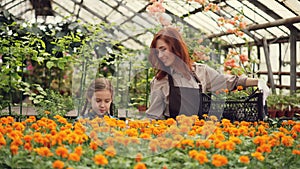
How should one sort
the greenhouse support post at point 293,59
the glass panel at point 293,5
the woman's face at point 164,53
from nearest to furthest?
the woman's face at point 164,53, the glass panel at point 293,5, the greenhouse support post at point 293,59

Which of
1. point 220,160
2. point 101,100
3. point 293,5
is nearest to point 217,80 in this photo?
point 101,100

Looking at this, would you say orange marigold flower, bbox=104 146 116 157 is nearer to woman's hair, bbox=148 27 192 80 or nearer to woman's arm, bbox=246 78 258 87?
woman's hair, bbox=148 27 192 80

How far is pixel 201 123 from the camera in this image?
2.24 meters

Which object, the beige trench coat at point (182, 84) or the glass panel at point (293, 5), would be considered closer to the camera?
the beige trench coat at point (182, 84)

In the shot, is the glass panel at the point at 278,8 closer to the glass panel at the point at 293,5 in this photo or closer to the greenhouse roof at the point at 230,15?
the greenhouse roof at the point at 230,15

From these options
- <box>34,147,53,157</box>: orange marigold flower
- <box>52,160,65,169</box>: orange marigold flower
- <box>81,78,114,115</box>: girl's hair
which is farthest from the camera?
<box>81,78,114,115</box>: girl's hair

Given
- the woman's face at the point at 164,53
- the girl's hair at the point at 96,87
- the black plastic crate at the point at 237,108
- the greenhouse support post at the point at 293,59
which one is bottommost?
the black plastic crate at the point at 237,108

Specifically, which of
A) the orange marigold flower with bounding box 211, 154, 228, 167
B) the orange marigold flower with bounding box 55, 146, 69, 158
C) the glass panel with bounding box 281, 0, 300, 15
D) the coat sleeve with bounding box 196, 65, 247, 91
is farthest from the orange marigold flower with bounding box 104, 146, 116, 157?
the glass panel with bounding box 281, 0, 300, 15

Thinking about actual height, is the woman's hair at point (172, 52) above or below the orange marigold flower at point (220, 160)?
above

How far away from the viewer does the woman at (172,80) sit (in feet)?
7.26

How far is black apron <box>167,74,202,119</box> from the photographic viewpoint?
7.23 ft

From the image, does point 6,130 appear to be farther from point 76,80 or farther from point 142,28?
point 142,28

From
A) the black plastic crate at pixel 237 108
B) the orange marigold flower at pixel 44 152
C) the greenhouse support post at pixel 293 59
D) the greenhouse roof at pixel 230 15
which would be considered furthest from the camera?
the greenhouse support post at pixel 293 59

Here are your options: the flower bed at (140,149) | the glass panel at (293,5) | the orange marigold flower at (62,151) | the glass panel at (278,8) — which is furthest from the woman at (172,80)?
the glass panel at (278,8)
